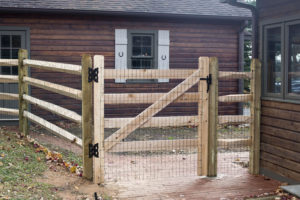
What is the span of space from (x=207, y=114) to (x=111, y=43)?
6.89 m

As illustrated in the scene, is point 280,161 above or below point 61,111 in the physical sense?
below

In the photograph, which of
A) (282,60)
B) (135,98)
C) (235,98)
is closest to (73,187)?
(135,98)

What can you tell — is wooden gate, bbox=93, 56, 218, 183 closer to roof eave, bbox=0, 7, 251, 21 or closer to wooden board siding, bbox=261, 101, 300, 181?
wooden board siding, bbox=261, 101, 300, 181

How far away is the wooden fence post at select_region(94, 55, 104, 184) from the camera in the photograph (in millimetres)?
6234

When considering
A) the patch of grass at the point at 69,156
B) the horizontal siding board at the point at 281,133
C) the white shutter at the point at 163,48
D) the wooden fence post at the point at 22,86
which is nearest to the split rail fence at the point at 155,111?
the horizontal siding board at the point at 281,133

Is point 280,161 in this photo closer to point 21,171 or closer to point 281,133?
point 281,133

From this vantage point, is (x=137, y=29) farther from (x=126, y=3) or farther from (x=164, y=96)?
(x=164, y=96)

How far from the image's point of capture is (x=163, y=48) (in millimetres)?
13539

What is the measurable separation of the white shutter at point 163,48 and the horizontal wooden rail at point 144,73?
22.2 ft

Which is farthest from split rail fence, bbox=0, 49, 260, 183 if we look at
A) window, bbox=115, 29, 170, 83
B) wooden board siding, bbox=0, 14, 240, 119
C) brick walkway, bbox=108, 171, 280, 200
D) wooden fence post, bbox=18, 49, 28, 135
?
window, bbox=115, 29, 170, 83

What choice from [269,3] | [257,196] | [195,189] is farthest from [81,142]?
[269,3]

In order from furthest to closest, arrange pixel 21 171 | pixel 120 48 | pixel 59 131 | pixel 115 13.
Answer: pixel 120 48 < pixel 115 13 < pixel 59 131 < pixel 21 171

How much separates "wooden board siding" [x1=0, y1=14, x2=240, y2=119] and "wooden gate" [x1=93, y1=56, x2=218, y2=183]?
6613 millimetres

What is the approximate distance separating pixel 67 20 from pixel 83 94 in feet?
22.6
